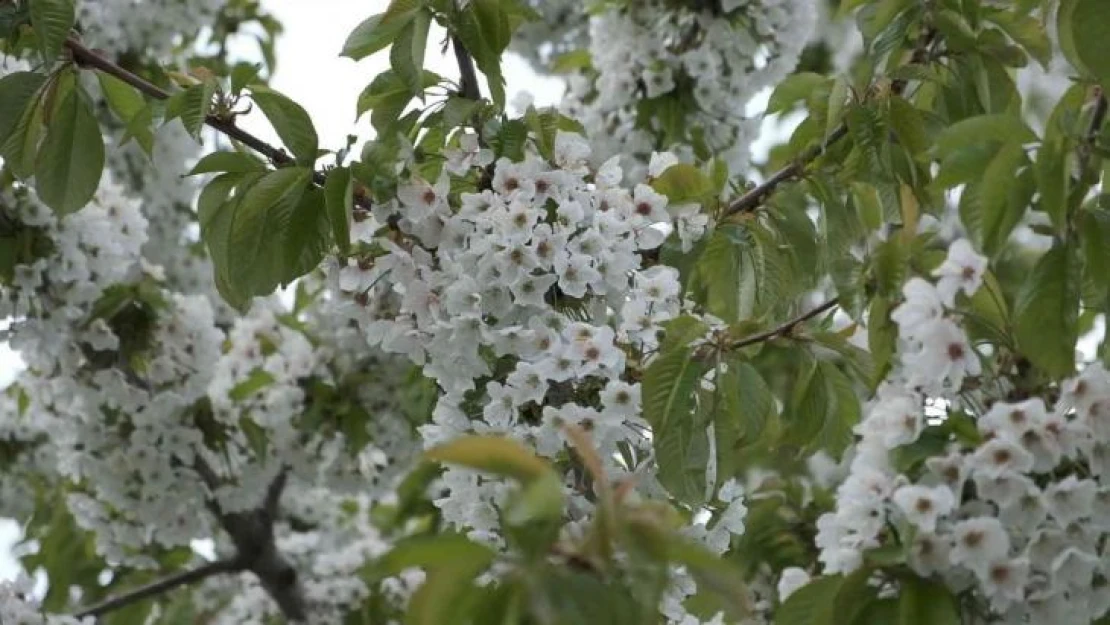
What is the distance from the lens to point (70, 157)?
262 centimetres

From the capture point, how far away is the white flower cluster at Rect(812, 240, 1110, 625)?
1833mm

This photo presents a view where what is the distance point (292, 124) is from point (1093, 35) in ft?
Answer: 3.87

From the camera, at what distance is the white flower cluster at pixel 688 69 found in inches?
161

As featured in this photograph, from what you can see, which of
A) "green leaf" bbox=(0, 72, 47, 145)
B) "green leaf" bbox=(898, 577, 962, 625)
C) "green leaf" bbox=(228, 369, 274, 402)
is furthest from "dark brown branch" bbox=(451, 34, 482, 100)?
"green leaf" bbox=(228, 369, 274, 402)

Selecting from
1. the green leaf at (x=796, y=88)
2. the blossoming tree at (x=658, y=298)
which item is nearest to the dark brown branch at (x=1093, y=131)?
the blossoming tree at (x=658, y=298)

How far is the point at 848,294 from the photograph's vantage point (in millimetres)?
2170

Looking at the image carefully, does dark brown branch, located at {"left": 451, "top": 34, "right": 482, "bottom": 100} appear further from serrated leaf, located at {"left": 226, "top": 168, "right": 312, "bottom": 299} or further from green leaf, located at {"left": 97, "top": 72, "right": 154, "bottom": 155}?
green leaf, located at {"left": 97, "top": 72, "right": 154, "bottom": 155}

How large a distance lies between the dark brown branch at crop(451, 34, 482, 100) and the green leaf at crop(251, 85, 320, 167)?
31 centimetres

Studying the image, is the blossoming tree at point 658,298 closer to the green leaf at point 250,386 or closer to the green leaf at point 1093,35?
the green leaf at point 1093,35

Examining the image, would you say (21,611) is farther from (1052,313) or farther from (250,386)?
(1052,313)

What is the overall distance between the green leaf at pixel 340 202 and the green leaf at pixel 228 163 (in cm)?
19

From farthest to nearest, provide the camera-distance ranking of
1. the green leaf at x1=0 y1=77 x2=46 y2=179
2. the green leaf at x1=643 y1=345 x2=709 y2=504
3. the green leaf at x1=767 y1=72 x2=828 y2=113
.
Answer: the green leaf at x1=767 y1=72 x2=828 y2=113 < the green leaf at x1=0 y1=77 x2=46 y2=179 < the green leaf at x1=643 y1=345 x2=709 y2=504

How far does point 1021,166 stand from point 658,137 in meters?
2.26

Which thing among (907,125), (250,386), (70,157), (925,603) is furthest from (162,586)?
(925,603)
